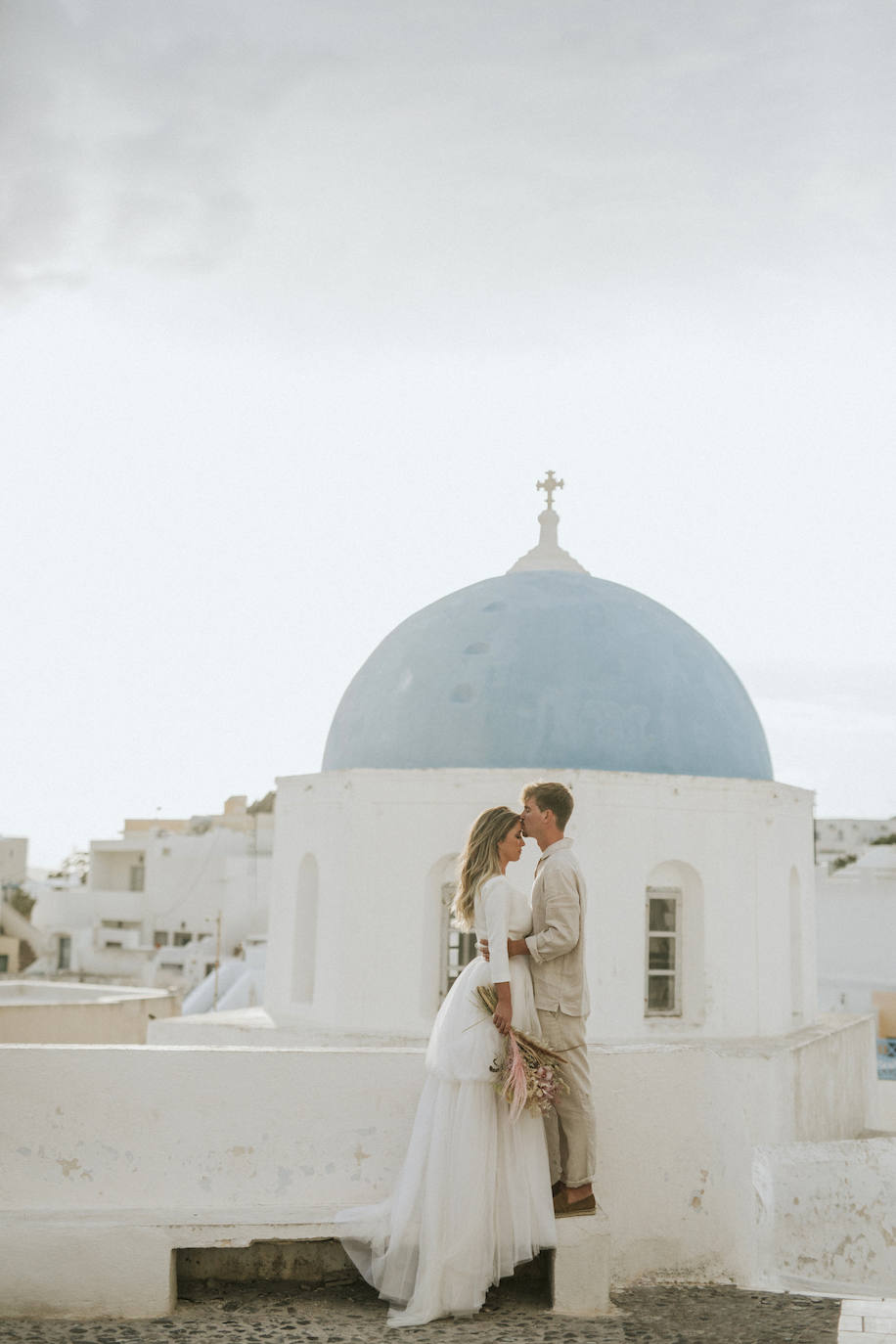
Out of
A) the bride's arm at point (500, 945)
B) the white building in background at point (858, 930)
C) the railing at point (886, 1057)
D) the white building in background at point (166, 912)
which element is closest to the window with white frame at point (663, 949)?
the bride's arm at point (500, 945)

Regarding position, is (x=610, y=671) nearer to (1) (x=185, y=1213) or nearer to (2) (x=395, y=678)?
(2) (x=395, y=678)

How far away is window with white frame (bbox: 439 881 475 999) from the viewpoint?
11.2m

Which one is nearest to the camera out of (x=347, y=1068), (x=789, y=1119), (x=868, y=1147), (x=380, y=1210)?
(x=380, y=1210)

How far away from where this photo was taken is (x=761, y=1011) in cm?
1133

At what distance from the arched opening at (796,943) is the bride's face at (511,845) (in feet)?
27.3

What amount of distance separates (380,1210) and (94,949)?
1476 inches

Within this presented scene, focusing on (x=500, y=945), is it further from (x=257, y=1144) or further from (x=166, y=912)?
(x=166, y=912)

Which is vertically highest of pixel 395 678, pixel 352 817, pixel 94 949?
pixel 395 678

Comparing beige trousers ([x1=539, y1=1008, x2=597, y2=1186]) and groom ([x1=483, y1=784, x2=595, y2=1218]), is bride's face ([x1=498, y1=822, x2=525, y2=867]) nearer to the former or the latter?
groom ([x1=483, y1=784, x2=595, y2=1218])

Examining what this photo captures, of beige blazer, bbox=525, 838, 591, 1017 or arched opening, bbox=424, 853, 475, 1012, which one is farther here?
arched opening, bbox=424, 853, 475, 1012

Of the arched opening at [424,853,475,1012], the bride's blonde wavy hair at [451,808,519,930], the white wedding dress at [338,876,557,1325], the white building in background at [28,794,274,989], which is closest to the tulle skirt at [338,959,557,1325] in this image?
the white wedding dress at [338,876,557,1325]

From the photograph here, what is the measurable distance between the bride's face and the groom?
0.41ft

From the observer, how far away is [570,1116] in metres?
4.57

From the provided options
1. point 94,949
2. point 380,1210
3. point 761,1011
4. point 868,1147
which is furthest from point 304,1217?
point 94,949
